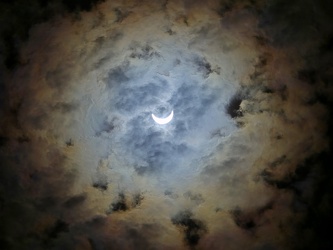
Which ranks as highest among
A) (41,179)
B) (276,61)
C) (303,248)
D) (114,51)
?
(114,51)

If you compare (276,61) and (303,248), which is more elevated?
(276,61)

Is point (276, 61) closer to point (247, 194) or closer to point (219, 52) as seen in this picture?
point (219, 52)

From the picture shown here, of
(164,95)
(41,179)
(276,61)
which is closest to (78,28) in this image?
(164,95)

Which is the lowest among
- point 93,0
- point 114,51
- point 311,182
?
point 311,182

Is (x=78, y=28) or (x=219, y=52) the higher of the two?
(x=78, y=28)

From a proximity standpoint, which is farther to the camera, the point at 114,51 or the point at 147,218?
the point at 114,51

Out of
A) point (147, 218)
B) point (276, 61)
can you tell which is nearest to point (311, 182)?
point (276, 61)

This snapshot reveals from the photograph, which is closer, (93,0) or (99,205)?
(99,205)

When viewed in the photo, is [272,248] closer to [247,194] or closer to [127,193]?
[247,194]
